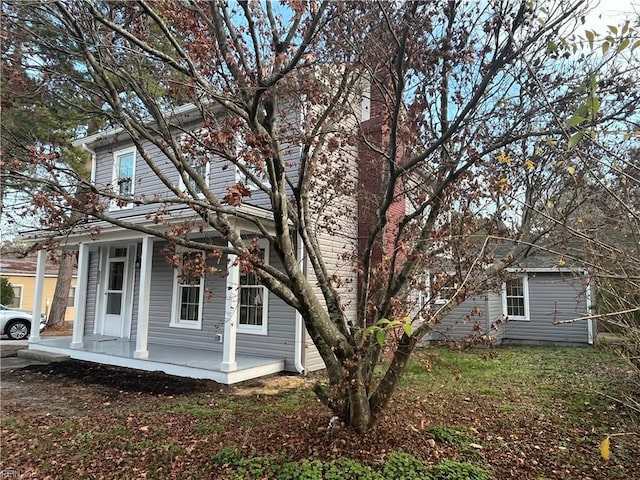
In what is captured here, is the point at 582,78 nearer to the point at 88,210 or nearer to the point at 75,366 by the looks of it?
the point at 88,210

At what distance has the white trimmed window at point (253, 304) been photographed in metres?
9.14

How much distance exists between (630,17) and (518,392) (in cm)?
577

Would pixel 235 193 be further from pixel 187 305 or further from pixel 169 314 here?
pixel 169 314

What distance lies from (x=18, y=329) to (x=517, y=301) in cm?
1865

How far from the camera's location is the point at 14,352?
11.3 metres

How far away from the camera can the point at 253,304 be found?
9.38 m

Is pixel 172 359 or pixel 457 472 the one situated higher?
pixel 172 359

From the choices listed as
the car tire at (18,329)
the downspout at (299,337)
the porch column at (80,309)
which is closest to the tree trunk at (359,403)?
the downspout at (299,337)

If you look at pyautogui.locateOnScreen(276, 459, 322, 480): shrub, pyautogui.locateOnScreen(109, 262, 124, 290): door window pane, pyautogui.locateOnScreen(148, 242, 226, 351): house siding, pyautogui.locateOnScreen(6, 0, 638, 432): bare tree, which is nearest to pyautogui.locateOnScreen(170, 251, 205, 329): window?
pyautogui.locateOnScreen(148, 242, 226, 351): house siding

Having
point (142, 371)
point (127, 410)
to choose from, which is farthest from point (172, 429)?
point (142, 371)

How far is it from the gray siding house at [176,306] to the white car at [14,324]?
4.77 metres

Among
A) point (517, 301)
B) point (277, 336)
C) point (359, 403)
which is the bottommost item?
point (359, 403)

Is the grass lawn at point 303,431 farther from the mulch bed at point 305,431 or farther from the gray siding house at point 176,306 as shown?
the gray siding house at point 176,306

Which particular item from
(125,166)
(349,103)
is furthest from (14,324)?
(349,103)
